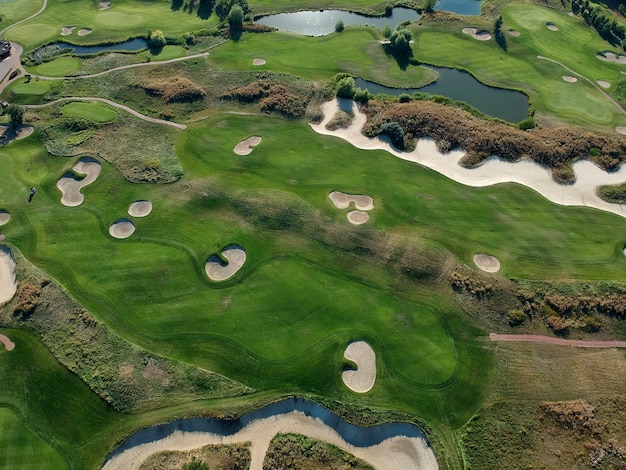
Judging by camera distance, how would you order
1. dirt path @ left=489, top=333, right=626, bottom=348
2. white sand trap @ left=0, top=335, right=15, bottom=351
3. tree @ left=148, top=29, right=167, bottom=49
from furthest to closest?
tree @ left=148, top=29, right=167, bottom=49
dirt path @ left=489, top=333, right=626, bottom=348
white sand trap @ left=0, top=335, right=15, bottom=351

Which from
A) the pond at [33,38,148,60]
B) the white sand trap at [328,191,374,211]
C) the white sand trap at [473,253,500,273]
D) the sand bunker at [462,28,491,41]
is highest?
the sand bunker at [462,28,491,41]

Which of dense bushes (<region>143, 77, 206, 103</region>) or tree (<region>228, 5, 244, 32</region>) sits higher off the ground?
tree (<region>228, 5, 244, 32</region>)

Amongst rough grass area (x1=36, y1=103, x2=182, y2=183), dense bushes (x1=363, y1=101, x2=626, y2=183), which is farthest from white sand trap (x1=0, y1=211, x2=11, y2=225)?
dense bushes (x1=363, y1=101, x2=626, y2=183)

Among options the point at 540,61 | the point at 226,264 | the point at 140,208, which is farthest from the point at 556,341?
the point at 540,61

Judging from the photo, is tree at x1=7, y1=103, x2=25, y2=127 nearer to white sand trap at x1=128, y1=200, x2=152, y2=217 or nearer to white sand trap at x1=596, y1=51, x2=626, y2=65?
white sand trap at x1=128, y1=200, x2=152, y2=217

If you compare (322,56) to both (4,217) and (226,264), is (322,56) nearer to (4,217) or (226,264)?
(226,264)

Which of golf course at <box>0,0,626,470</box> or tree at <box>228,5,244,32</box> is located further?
tree at <box>228,5,244,32</box>
